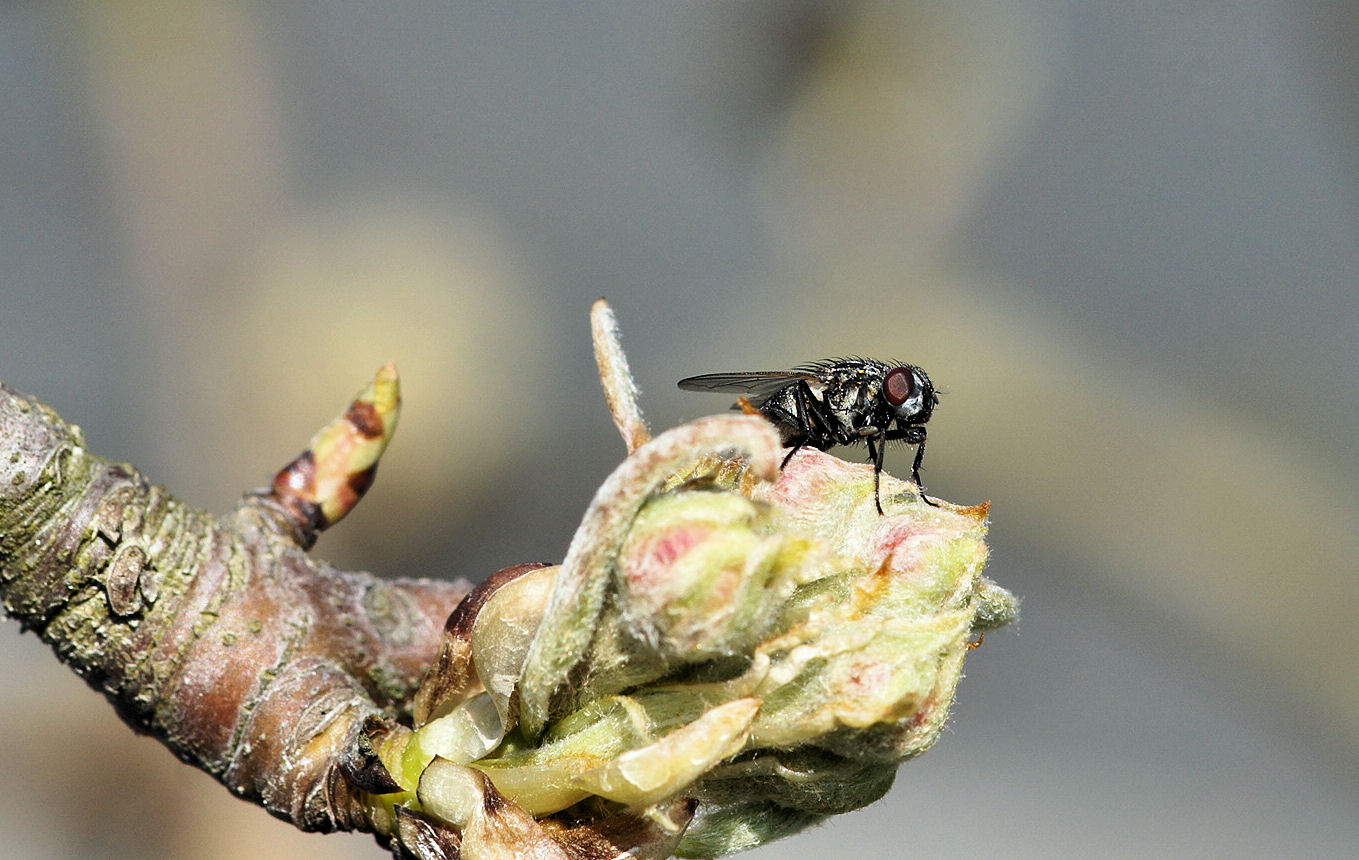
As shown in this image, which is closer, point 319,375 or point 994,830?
point 319,375

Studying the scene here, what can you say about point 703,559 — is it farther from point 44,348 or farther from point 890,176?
point 44,348

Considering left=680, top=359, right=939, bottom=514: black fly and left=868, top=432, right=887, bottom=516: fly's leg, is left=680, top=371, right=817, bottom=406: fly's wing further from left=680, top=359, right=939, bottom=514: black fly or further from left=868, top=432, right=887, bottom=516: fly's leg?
left=868, top=432, right=887, bottom=516: fly's leg

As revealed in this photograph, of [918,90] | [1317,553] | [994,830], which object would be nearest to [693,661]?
[1317,553]

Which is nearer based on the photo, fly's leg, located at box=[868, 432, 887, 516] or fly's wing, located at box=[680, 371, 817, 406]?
fly's leg, located at box=[868, 432, 887, 516]

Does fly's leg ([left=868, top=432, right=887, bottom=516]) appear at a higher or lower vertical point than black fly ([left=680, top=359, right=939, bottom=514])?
lower

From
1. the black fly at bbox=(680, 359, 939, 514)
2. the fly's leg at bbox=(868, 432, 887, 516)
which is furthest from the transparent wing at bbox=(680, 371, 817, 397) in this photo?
the fly's leg at bbox=(868, 432, 887, 516)

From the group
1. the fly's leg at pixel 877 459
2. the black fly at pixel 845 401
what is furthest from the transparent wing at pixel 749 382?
the fly's leg at pixel 877 459
